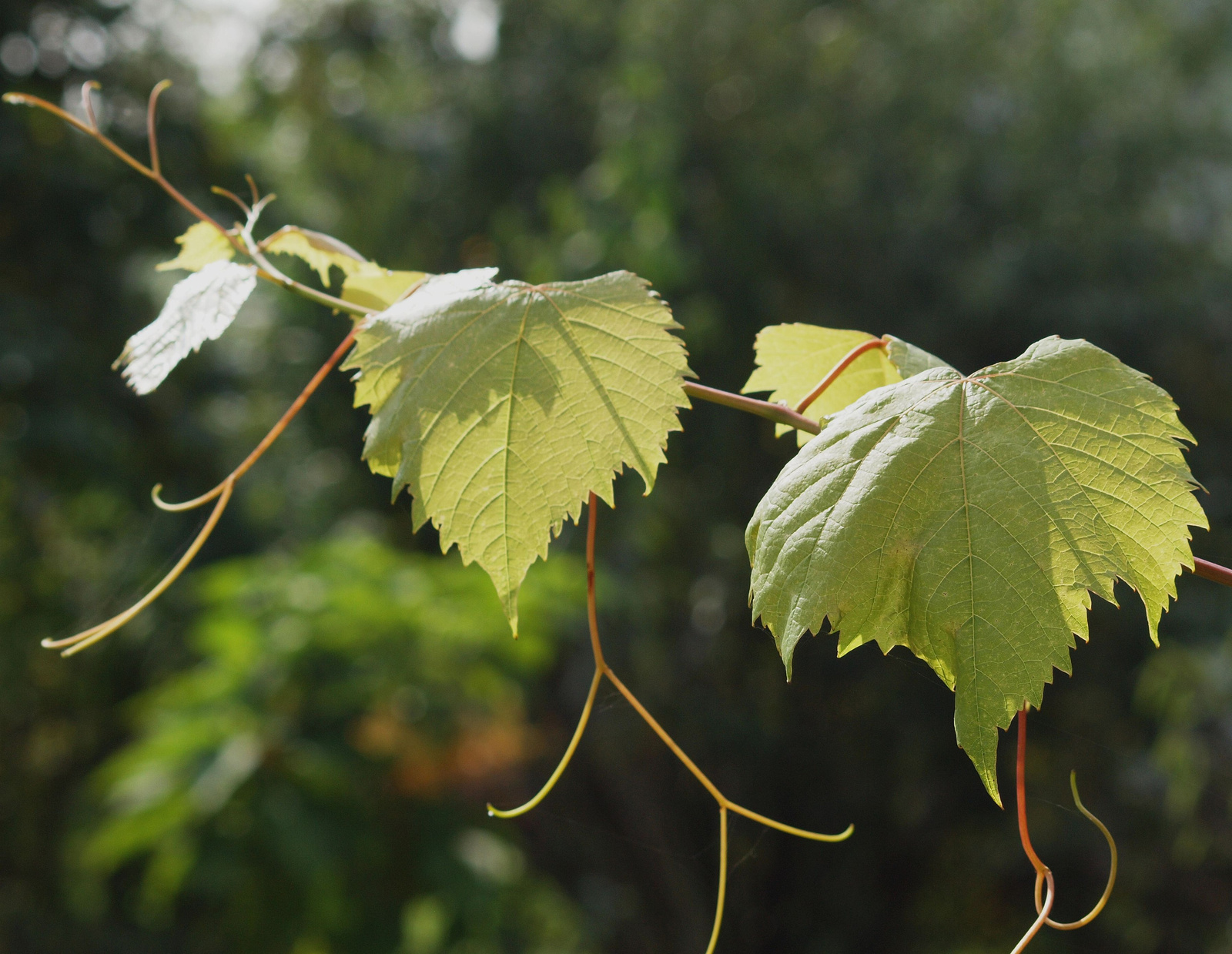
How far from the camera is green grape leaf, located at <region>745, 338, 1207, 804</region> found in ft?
0.73

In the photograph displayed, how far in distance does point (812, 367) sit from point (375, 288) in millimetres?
166

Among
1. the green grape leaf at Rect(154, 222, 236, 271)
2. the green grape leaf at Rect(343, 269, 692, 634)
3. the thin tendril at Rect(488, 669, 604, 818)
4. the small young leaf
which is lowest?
the thin tendril at Rect(488, 669, 604, 818)

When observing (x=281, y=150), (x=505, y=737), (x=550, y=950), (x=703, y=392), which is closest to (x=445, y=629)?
(x=505, y=737)

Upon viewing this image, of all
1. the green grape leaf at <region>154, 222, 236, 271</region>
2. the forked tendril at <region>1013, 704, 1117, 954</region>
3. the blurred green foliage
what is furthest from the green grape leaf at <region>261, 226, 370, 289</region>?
the blurred green foliage

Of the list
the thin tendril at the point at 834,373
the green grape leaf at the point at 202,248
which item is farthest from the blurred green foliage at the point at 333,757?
the thin tendril at the point at 834,373

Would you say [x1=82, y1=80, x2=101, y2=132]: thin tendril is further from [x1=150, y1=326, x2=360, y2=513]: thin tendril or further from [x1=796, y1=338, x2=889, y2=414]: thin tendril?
[x1=796, y1=338, x2=889, y2=414]: thin tendril

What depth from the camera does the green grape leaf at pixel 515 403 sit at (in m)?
0.26

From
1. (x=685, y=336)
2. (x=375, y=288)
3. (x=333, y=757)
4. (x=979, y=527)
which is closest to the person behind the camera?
(x=979, y=527)

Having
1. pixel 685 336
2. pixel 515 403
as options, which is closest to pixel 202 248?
pixel 515 403

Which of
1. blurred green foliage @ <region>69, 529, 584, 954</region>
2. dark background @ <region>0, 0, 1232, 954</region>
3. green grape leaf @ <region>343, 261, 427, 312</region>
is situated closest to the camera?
green grape leaf @ <region>343, 261, 427, 312</region>

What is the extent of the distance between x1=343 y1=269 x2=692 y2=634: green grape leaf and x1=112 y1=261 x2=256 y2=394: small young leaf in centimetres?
6

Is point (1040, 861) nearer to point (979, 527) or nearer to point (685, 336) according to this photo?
point (979, 527)

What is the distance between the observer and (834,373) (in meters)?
0.29

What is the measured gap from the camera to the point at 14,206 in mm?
2973
